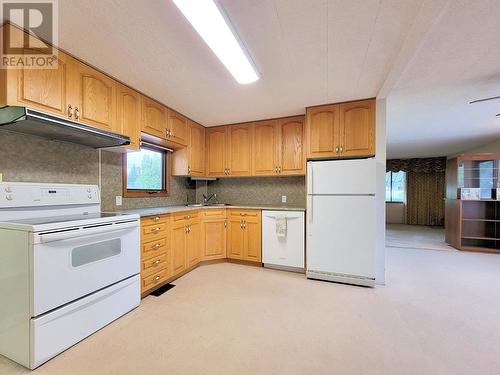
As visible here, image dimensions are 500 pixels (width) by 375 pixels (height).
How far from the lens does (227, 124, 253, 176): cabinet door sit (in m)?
3.82

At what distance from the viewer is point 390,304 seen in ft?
7.72

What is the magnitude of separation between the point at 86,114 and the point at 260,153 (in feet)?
7.69

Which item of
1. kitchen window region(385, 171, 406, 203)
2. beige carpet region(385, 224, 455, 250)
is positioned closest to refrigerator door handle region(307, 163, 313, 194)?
beige carpet region(385, 224, 455, 250)

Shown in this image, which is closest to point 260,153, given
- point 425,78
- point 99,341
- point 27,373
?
point 425,78

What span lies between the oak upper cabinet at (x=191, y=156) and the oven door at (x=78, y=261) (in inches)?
62.8

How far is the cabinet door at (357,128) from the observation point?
2875 millimetres

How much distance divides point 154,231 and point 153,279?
53cm

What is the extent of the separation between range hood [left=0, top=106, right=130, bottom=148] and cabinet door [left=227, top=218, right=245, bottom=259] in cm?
196

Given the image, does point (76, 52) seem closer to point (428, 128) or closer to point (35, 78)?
point (35, 78)

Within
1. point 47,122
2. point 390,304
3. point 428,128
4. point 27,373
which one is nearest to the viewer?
point 27,373

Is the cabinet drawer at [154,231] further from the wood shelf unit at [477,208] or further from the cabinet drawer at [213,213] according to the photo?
the wood shelf unit at [477,208]

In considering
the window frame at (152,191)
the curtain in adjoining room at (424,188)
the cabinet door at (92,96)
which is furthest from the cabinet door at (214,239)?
the curtain in adjoining room at (424,188)

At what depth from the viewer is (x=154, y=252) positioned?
2568 mm

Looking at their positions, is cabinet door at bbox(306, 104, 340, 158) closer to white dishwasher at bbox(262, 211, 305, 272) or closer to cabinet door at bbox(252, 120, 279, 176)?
cabinet door at bbox(252, 120, 279, 176)
